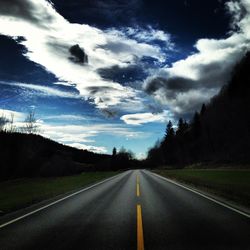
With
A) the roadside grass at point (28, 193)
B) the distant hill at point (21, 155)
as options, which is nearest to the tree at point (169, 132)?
the distant hill at point (21, 155)

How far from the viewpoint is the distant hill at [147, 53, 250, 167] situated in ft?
224

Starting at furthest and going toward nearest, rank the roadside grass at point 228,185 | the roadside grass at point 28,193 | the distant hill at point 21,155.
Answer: the distant hill at point 21,155 → the roadside grass at point 228,185 → the roadside grass at point 28,193

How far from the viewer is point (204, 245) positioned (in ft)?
20.4

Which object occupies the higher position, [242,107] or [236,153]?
[242,107]

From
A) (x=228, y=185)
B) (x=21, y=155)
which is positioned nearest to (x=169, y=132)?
(x=21, y=155)

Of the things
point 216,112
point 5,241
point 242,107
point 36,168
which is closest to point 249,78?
point 242,107

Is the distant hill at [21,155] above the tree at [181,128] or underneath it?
underneath

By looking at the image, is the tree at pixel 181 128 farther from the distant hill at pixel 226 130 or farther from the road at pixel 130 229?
the road at pixel 130 229

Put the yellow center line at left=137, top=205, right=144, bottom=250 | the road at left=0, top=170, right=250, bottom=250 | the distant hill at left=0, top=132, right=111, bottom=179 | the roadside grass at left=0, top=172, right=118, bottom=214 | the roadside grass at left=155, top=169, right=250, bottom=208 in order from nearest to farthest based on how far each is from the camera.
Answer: the yellow center line at left=137, top=205, right=144, bottom=250, the road at left=0, top=170, right=250, bottom=250, the roadside grass at left=0, top=172, right=118, bottom=214, the roadside grass at left=155, top=169, right=250, bottom=208, the distant hill at left=0, top=132, right=111, bottom=179

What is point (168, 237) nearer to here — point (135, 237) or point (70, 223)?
point (135, 237)

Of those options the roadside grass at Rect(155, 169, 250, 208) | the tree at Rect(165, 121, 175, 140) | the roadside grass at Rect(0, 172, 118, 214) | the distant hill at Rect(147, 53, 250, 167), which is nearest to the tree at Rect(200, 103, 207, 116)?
the distant hill at Rect(147, 53, 250, 167)

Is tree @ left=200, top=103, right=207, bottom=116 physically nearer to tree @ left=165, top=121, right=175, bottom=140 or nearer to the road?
tree @ left=165, top=121, right=175, bottom=140

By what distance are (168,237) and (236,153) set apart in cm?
6747

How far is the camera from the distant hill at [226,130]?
68.2 m
